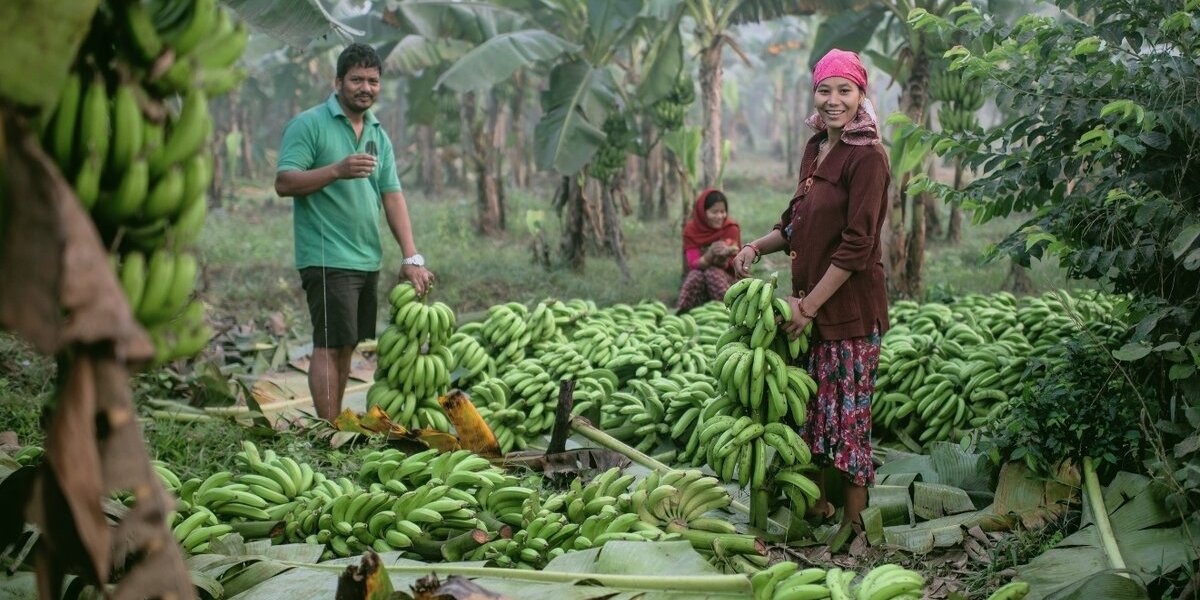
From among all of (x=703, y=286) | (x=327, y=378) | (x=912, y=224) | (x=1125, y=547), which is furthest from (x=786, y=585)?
(x=912, y=224)

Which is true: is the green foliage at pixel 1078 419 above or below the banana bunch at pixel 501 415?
above

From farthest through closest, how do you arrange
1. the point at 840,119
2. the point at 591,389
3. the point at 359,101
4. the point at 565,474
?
the point at 591,389 < the point at 359,101 < the point at 565,474 < the point at 840,119

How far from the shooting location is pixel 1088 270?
4086mm

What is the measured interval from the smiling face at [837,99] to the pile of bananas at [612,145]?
6.78 m

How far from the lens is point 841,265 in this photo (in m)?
3.78

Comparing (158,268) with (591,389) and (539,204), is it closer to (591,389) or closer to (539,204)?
(591,389)

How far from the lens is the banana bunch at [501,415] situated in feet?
17.4

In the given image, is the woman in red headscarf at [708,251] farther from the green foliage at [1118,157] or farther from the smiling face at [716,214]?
the green foliage at [1118,157]

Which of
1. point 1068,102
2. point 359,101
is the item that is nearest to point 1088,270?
point 1068,102

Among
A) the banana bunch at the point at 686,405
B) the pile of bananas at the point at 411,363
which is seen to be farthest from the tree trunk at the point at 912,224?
the pile of bananas at the point at 411,363

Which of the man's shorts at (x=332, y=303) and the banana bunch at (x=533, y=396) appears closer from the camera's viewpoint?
the man's shorts at (x=332, y=303)

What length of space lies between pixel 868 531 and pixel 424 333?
2.29m

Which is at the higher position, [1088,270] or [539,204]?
[1088,270]

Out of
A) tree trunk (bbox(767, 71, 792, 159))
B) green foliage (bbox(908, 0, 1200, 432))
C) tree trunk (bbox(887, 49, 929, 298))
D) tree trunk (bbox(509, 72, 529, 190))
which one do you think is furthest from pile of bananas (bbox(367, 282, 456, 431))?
tree trunk (bbox(767, 71, 792, 159))
